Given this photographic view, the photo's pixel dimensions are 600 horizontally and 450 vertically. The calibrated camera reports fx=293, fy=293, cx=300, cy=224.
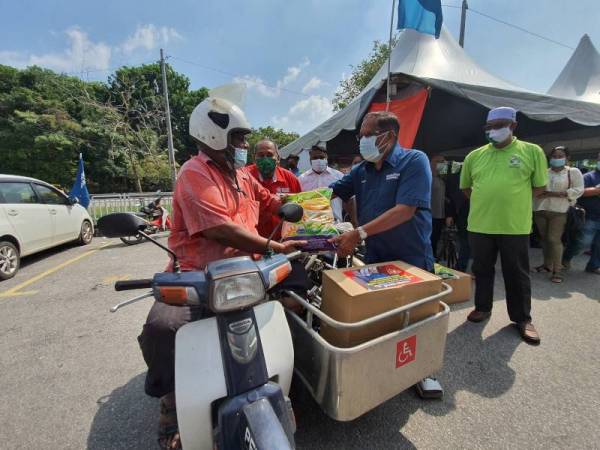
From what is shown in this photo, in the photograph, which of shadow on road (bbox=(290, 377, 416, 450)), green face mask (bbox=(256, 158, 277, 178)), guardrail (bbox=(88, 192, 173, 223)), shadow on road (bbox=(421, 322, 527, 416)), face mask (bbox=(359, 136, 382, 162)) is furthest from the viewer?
guardrail (bbox=(88, 192, 173, 223))

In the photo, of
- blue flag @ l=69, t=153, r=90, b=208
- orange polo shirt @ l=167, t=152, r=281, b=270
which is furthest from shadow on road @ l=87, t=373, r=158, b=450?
blue flag @ l=69, t=153, r=90, b=208

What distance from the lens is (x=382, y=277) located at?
152 centimetres

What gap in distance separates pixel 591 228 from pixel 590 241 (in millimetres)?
219

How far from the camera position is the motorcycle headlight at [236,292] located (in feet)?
3.47

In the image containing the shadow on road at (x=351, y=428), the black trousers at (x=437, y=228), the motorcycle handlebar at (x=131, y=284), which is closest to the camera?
the motorcycle handlebar at (x=131, y=284)

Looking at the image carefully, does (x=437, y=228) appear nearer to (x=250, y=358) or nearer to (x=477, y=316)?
(x=477, y=316)

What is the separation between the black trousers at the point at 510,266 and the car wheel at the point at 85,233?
7.91 metres

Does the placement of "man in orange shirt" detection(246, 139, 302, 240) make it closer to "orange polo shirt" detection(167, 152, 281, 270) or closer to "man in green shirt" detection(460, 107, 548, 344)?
"orange polo shirt" detection(167, 152, 281, 270)

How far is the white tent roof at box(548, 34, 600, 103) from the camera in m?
9.69

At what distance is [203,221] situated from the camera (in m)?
1.36

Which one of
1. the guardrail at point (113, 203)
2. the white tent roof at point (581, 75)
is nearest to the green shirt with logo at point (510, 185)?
the guardrail at point (113, 203)

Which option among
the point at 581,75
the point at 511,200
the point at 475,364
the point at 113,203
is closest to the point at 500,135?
the point at 511,200

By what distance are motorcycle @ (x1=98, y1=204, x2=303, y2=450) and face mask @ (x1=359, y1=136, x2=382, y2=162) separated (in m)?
1.04

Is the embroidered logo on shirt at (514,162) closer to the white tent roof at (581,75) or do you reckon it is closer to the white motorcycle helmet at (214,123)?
the white motorcycle helmet at (214,123)
